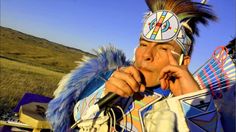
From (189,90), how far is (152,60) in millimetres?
418

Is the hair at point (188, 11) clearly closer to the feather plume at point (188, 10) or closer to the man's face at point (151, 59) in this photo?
the feather plume at point (188, 10)

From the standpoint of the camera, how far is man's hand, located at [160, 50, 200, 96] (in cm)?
208

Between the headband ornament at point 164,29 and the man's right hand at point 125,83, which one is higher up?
the headband ornament at point 164,29

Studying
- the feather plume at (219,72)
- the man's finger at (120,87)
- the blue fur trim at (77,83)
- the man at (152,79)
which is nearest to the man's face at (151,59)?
the man at (152,79)

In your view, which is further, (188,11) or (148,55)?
(188,11)

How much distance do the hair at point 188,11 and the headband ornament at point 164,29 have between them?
102 mm

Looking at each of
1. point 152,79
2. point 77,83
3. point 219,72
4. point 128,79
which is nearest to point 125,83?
point 128,79

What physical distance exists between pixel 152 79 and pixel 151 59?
148 millimetres

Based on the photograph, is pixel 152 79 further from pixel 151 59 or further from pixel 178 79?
pixel 178 79

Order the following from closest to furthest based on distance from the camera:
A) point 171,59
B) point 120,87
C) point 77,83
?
point 120,87
point 171,59
point 77,83

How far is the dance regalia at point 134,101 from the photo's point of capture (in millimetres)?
1785

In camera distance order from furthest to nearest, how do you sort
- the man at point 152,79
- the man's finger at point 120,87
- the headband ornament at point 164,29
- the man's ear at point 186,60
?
the man's ear at point 186,60 < the headband ornament at point 164,29 < the man's finger at point 120,87 < the man at point 152,79

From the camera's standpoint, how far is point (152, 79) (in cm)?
246

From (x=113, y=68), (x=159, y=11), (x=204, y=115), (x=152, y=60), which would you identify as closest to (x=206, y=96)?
(x=204, y=115)
